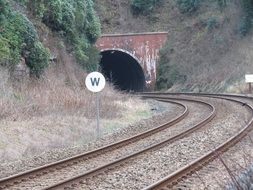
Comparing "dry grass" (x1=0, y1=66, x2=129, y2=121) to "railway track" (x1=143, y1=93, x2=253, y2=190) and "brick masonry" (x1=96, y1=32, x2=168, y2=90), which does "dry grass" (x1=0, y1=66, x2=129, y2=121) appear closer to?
"railway track" (x1=143, y1=93, x2=253, y2=190)

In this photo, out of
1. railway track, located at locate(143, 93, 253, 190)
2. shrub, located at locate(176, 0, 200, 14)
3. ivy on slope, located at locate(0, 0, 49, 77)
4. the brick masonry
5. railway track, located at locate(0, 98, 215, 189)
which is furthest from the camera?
shrub, located at locate(176, 0, 200, 14)

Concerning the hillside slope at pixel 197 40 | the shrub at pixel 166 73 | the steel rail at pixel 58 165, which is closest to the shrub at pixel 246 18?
the hillside slope at pixel 197 40

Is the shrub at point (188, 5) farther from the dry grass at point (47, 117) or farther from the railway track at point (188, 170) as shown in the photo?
the railway track at point (188, 170)

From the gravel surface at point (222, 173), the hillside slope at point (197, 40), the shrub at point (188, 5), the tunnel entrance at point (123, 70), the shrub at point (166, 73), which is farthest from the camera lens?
the shrub at point (188, 5)

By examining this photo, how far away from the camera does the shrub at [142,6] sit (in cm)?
5650

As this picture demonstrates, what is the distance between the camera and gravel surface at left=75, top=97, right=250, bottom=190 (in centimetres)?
1027

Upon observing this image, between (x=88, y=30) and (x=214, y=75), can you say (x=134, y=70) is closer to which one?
(x=214, y=75)

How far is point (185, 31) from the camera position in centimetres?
5203

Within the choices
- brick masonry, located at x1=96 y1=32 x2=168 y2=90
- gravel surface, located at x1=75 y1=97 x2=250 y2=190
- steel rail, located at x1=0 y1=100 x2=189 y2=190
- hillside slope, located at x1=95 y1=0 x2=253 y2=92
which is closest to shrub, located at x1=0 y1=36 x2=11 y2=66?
steel rail, located at x1=0 y1=100 x2=189 y2=190

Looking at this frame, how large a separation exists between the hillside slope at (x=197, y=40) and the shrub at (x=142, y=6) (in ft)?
1.41

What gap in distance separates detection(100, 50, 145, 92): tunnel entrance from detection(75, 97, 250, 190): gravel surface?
100 feet

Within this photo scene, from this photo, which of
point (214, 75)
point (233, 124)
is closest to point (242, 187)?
point (233, 124)

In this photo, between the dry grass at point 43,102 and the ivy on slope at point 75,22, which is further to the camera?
the ivy on slope at point 75,22

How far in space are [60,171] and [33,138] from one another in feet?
13.8
